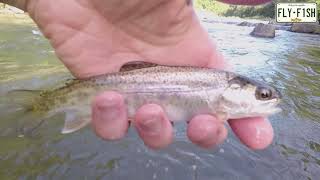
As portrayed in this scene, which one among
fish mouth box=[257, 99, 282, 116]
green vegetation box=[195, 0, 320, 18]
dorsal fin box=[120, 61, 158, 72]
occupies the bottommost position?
fish mouth box=[257, 99, 282, 116]

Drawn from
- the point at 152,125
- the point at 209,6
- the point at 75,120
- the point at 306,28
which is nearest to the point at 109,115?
the point at 152,125

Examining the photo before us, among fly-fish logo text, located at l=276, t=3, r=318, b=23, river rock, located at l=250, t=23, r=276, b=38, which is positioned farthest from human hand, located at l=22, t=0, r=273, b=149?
fly-fish logo text, located at l=276, t=3, r=318, b=23

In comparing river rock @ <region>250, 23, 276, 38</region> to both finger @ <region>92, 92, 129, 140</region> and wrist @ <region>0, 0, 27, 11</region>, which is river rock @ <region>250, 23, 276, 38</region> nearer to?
wrist @ <region>0, 0, 27, 11</region>

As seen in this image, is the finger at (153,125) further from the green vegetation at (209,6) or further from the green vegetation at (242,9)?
the green vegetation at (209,6)

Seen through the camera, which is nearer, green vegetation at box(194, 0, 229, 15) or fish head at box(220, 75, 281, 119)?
fish head at box(220, 75, 281, 119)

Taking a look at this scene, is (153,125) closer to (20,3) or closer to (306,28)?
(20,3)

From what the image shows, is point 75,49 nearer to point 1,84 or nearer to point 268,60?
point 1,84
